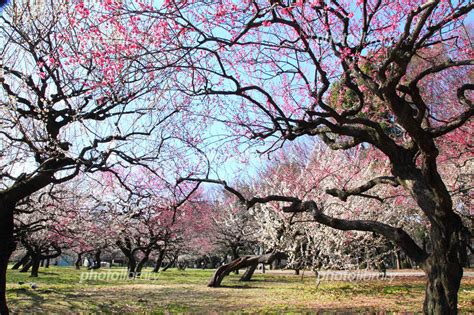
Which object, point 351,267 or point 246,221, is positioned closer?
point 351,267

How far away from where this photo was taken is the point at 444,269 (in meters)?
5.38

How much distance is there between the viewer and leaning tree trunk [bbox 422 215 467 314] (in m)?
5.24

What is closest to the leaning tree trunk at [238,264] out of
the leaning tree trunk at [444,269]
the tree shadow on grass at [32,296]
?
the tree shadow on grass at [32,296]

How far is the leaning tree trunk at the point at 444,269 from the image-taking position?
5.24m

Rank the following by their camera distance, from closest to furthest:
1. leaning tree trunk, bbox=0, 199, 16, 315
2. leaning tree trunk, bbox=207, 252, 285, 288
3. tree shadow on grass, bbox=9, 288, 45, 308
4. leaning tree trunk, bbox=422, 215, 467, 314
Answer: leaning tree trunk, bbox=422, 215, 467, 314, leaning tree trunk, bbox=0, 199, 16, 315, tree shadow on grass, bbox=9, 288, 45, 308, leaning tree trunk, bbox=207, 252, 285, 288

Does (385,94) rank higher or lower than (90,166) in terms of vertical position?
higher

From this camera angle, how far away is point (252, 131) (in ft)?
23.1

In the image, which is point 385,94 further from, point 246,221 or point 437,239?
point 246,221

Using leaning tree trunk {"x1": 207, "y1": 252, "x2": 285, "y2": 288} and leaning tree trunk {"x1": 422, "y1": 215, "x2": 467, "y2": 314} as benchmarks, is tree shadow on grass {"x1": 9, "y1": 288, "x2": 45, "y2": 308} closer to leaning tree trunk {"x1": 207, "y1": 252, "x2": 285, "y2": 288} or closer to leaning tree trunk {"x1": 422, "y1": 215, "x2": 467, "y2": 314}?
leaning tree trunk {"x1": 207, "y1": 252, "x2": 285, "y2": 288}

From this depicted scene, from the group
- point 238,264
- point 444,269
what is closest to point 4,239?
point 444,269

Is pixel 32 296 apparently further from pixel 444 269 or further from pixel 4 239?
pixel 444 269

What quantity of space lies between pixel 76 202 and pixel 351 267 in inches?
413

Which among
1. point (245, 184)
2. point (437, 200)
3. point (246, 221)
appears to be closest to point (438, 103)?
point (437, 200)

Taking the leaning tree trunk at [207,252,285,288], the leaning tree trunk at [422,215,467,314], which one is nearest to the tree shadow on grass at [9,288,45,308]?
the leaning tree trunk at [207,252,285,288]
